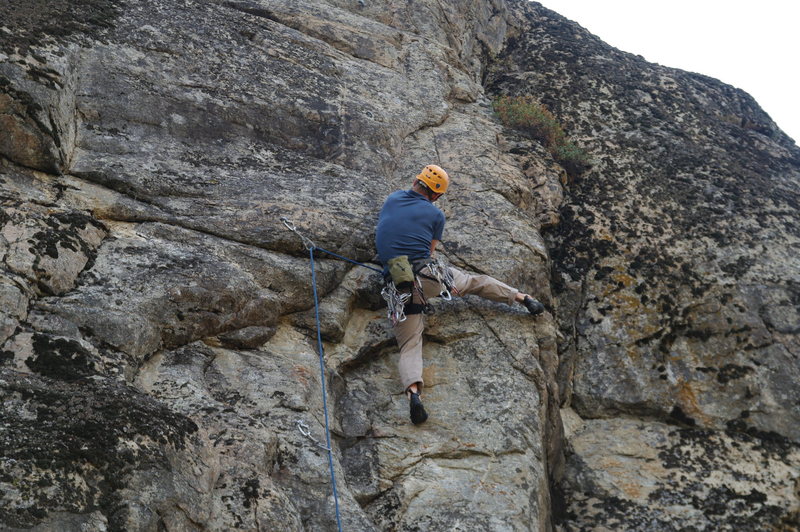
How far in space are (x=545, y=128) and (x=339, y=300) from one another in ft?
18.7

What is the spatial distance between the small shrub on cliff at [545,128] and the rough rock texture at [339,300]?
10.6 inches

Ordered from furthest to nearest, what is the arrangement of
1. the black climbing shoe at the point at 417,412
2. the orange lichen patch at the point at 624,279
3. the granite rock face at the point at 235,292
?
the orange lichen patch at the point at 624,279, the black climbing shoe at the point at 417,412, the granite rock face at the point at 235,292

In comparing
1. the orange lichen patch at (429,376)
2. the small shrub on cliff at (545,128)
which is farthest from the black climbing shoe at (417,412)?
the small shrub on cliff at (545,128)

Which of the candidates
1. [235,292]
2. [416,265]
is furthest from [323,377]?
[416,265]

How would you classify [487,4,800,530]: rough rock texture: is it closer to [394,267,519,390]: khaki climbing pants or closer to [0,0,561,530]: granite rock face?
[0,0,561,530]: granite rock face

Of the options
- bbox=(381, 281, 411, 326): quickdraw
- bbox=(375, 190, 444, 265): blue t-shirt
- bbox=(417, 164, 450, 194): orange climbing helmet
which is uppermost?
bbox=(417, 164, 450, 194): orange climbing helmet

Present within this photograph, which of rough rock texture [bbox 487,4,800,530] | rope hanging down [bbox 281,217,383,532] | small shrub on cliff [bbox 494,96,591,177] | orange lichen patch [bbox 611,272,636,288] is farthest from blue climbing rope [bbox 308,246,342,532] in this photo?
small shrub on cliff [bbox 494,96,591,177]

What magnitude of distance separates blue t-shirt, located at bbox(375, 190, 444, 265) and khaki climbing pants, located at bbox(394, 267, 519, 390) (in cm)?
33

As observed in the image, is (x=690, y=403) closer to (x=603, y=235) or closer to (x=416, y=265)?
(x=603, y=235)

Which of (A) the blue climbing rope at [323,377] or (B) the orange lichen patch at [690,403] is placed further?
(B) the orange lichen patch at [690,403]

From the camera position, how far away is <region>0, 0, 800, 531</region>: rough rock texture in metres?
5.50

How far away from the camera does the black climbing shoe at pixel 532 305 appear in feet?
28.1

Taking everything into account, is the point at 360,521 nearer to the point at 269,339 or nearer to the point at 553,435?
the point at 269,339

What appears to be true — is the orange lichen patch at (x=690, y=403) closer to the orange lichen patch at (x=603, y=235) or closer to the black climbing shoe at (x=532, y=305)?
the black climbing shoe at (x=532, y=305)
